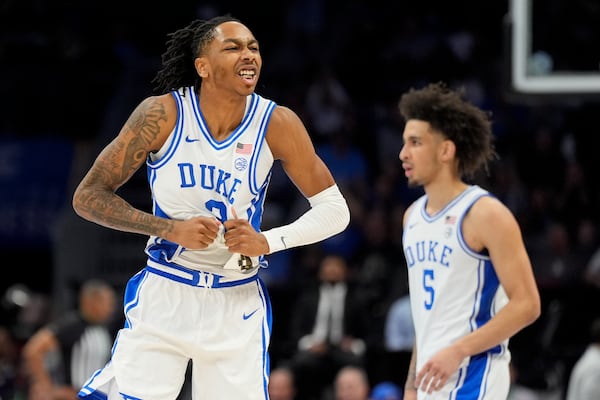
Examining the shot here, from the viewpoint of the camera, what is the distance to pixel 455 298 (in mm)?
5250

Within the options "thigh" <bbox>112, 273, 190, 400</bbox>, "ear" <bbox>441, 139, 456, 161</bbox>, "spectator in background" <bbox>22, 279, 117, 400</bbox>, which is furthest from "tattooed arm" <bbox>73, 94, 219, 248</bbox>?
"spectator in background" <bbox>22, 279, 117, 400</bbox>

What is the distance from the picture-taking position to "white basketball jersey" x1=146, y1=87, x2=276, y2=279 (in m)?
4.91

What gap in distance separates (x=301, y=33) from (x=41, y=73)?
3.38 m

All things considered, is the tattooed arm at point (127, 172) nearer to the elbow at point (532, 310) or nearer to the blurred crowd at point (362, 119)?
the elbow at point (532, 310)

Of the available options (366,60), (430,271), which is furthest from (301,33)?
(430,271)

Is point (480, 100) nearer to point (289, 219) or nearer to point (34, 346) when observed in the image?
point (289, 219)

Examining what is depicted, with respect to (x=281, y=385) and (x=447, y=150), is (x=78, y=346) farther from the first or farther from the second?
(x=447, y=150)

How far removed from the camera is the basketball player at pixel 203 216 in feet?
15.9

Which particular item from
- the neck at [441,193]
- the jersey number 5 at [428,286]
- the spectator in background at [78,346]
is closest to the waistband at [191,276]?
the jersey number 5 at [428,286]

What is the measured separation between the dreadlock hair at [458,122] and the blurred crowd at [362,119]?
430 centimetres

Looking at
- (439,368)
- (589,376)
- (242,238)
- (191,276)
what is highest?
(242,238)

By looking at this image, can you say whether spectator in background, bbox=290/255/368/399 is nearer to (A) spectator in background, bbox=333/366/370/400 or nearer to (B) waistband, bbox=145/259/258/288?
(A) spectator in background, bbox=333/366/370/400

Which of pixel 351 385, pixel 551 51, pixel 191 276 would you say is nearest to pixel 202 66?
pixel 191 276

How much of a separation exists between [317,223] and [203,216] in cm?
56
